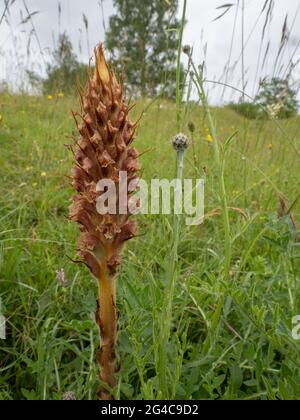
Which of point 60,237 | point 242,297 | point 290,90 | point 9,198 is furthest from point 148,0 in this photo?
point 242,297

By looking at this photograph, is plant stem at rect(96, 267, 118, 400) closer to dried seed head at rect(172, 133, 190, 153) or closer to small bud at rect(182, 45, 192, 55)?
dried seed head at rect(172, 133, 190, 153)

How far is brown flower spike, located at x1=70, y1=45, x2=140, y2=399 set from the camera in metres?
0.82

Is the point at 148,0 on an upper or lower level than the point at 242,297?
upper

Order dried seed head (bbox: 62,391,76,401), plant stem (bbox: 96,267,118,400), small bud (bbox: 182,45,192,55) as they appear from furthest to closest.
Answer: small bud (bbox: 182,45,192,55) → dried seed head (bbox: 62,391,76,401) → plant stem (bbox: 96,267,118,400)

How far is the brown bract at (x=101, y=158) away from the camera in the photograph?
817mm

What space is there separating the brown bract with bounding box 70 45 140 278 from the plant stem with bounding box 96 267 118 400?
0.15 feet

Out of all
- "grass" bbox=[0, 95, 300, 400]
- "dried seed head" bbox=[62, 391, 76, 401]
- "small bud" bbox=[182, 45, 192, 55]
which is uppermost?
"small bud" bbox=[182, 45, 192, 55]

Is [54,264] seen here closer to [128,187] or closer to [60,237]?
[60,237]

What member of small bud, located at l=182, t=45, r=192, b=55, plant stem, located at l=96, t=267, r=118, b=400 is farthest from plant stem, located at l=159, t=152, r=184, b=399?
small bud, located at l=182, t=45, r=192, b=55

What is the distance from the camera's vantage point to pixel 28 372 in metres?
1.30

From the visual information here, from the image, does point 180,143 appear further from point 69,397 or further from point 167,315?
point 69,397

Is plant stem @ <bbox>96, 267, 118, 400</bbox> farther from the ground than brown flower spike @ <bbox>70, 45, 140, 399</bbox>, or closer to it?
closer to it

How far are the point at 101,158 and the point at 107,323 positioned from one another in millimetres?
420
